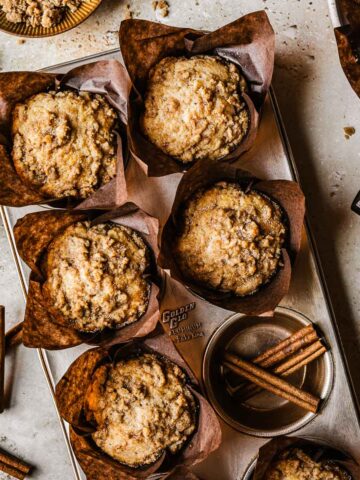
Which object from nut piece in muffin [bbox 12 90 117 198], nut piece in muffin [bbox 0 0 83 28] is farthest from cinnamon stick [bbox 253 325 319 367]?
nut piece in muffin [bbox 0 0 83 28]

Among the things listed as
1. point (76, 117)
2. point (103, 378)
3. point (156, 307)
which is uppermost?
point (76, 117)

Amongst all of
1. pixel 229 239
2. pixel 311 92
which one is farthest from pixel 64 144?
pixel 311 92

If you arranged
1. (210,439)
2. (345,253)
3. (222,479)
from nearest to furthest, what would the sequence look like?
1. (210,439)
2. (222,479)
3. (345,253)

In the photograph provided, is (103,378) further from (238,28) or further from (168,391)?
(238,28)

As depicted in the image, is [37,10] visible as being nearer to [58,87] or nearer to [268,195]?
[58,87]

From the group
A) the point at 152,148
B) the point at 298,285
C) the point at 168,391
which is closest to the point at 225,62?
the point at 152,148

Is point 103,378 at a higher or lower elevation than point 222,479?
higher

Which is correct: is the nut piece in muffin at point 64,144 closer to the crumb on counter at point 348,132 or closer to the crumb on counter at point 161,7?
the crumb on counter at point 161,7
